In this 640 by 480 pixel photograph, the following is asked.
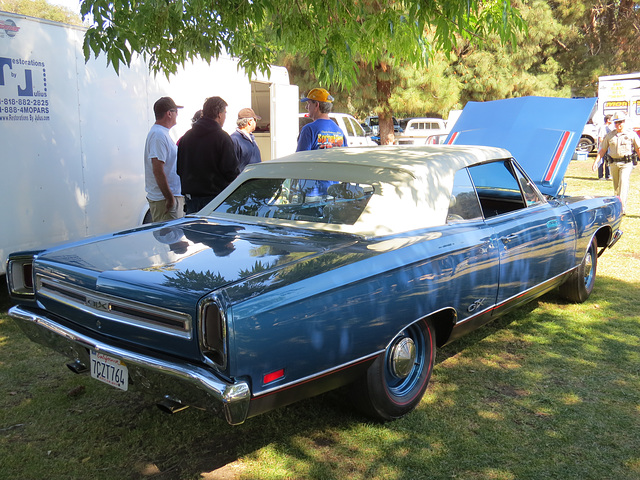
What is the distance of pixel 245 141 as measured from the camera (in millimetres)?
6742

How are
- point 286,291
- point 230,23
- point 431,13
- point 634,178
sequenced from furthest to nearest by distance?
point 634,178, point 230,23, point 431,13, point 286,291

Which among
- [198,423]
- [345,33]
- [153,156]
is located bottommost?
[198,423]

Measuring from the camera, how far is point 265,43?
5.39 meters

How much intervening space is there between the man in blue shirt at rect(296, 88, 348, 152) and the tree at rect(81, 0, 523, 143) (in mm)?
1717

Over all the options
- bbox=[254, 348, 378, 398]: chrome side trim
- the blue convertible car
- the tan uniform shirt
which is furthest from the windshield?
the tan uniform shirt

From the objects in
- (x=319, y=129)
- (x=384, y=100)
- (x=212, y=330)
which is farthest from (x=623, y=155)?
(x=384, y=100)

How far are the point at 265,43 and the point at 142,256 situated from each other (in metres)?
2.83

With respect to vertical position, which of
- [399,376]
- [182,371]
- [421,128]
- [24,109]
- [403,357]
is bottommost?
→ [399,376]

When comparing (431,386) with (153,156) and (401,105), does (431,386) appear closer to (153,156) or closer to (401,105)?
(153,156)

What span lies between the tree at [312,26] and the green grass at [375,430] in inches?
82.8

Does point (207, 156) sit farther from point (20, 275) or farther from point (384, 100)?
point (384, 100)

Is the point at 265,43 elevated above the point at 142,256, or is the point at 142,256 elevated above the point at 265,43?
the point at 265,43

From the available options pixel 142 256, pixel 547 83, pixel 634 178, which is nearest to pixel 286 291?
pixel 142 256

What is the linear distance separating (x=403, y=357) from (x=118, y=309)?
1.51m
